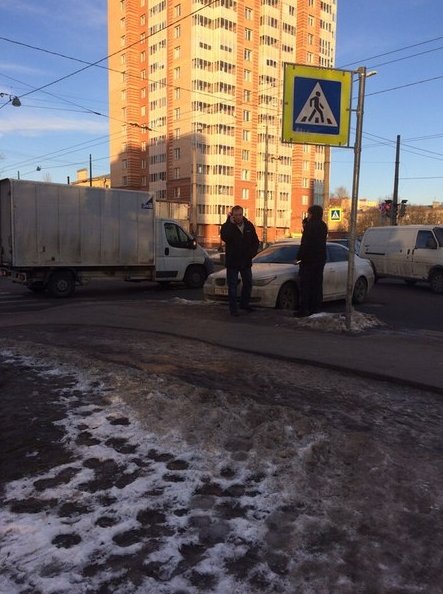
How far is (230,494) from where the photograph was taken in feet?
10.0

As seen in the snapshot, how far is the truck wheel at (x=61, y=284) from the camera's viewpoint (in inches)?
558

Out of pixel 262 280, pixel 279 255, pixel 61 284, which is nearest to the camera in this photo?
pixel 262 280

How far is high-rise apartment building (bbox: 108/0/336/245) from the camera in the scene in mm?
70312

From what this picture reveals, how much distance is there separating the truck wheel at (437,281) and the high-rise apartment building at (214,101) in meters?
52.2

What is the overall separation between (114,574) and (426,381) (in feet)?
13.3

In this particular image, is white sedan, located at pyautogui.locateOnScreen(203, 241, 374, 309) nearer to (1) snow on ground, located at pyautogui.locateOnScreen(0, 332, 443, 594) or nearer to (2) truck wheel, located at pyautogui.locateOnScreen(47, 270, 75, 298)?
(2) truck wheel, located at pyautogui.locateOnScreen(47, 270, 75, 298)

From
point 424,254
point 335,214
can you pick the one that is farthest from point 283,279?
point 335,214

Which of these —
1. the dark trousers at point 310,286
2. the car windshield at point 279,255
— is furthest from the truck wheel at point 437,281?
the dark trousers at point 310,286

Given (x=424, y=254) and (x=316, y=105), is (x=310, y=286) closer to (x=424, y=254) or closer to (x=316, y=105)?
(x=316, y=105)

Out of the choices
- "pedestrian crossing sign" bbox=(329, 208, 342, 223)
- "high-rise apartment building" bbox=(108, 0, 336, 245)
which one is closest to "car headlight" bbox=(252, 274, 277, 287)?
"pedestrian crossing sign" bbox=(329, 208, 342, 223)

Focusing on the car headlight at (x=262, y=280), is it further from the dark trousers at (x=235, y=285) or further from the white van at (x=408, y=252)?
the white van at (x=408, y=252)

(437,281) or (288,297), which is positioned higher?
(288,297)

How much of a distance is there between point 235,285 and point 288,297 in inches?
56.5

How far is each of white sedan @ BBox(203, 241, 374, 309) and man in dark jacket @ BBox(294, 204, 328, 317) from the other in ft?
2.95
